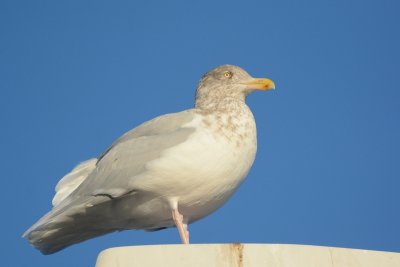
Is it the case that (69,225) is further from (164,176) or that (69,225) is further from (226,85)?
(226,85)

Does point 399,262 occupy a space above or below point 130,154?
below

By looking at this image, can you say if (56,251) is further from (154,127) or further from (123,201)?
(154,127)

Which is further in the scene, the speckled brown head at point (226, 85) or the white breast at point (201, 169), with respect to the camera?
the speckled brown head at point (226, 85)

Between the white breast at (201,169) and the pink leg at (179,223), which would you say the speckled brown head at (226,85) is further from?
the pink leg at (179,223)

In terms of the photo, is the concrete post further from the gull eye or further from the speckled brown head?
the gull eye

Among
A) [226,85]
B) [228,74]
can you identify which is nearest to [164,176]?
[226,85]

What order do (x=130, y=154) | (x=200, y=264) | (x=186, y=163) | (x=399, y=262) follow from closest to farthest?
(x=200, y=264) → (x=399, y=262) → (x=186, y=163) → (x=130, y=154)

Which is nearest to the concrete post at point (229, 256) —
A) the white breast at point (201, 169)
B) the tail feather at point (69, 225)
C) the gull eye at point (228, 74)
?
the white breast at point (201, 169)

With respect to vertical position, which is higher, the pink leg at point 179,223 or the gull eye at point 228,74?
the gull eye at point 228,74

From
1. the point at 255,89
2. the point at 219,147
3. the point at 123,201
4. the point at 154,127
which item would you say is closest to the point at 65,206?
the point at 123,201
